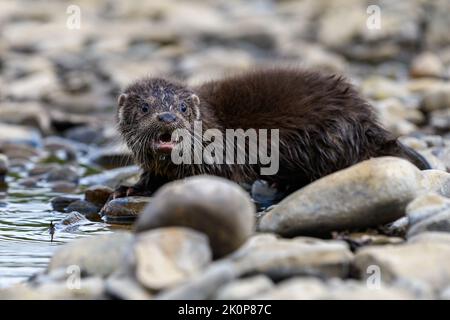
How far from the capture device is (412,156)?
27.2 ft

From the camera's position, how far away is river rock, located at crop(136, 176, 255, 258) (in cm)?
513

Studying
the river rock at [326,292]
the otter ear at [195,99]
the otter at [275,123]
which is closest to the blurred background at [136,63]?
the otter at [275,123]

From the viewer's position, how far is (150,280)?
4.84 meters

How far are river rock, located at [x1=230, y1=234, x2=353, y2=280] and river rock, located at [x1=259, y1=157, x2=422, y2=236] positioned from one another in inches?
35.3

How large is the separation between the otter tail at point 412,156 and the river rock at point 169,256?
361 cm

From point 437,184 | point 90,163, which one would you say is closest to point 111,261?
point 437,184

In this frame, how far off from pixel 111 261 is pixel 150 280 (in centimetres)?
73

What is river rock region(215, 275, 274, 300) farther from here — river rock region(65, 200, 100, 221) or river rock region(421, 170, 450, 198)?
river rock region(65, 200, 100, 221)

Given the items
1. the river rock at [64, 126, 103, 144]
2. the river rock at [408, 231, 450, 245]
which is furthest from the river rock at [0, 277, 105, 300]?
the river rock at [64, 126, 103, 144]

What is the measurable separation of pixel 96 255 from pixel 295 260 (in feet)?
4.34

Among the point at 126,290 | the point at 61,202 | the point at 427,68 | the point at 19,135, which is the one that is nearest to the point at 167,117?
the point at 61,202
